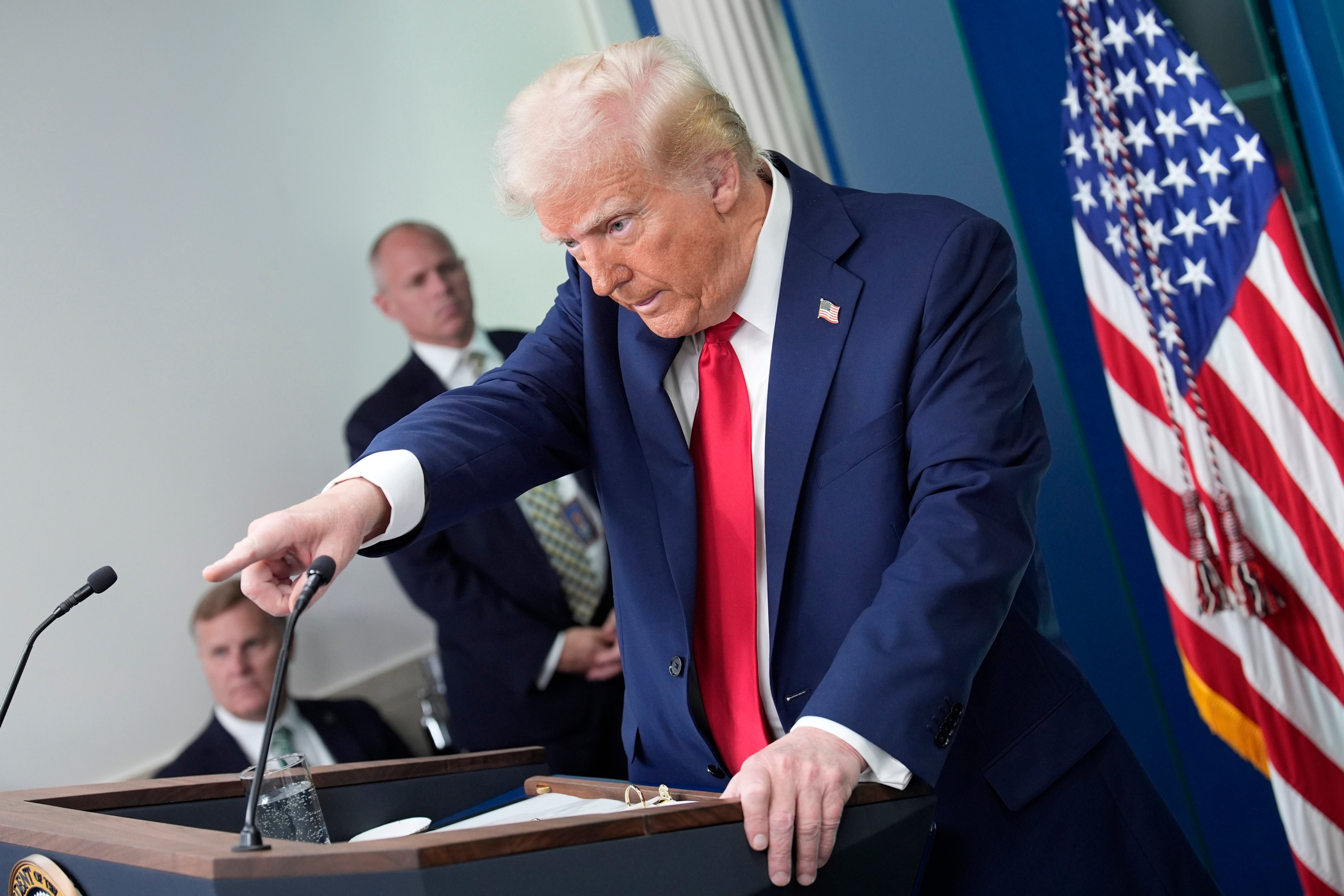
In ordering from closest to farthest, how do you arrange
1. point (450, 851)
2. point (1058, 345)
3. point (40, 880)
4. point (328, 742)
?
point (450, 851) → point (40, 880) → point (1058, 345) → point (328, 742)

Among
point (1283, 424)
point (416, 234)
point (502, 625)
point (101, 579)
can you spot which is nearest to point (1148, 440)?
point (1283, 424)

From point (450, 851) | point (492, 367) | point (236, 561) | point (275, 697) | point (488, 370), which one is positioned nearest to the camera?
point (450, 851)

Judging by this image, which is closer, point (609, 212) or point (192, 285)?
point (609, 212)

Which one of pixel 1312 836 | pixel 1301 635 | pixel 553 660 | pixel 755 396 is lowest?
pixel 1312 836

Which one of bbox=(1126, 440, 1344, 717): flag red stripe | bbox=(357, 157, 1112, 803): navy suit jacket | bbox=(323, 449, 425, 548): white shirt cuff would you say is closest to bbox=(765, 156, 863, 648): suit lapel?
bbox=(357, 157, 1112, 803): navy suit jacket

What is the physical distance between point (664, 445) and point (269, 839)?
66 centimetres

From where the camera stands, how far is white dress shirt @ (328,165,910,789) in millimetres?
1326

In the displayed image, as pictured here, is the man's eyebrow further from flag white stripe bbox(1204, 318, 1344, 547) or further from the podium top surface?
flag white stripe bbox(1204, 318, 1344, 547)

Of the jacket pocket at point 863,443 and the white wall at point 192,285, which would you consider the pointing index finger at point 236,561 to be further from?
the white wall at point 192,285

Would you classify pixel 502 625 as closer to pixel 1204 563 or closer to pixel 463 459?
pixel 1204 563

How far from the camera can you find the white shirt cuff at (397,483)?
1.30 m

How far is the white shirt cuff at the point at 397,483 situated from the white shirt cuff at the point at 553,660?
2.01 meters

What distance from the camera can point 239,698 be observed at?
3254mm

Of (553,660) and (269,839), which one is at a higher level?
(269,839)
